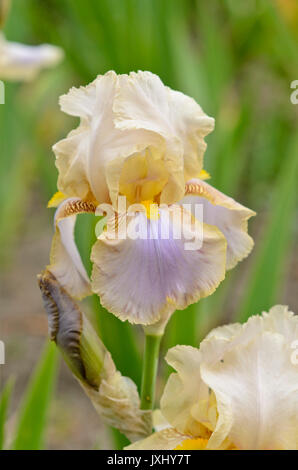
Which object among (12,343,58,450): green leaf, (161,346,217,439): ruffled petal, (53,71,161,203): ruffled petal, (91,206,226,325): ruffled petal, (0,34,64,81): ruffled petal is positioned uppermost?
(0,34,64,81): ruffled petal

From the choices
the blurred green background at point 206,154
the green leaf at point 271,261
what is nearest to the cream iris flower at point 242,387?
the blurred green background at point 206,154

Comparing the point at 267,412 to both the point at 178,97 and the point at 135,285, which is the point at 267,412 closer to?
the point at 135,285

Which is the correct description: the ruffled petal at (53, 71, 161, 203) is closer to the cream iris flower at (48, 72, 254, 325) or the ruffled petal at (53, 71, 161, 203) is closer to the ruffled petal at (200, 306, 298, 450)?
the cream iris flower at (48, 72, 254, 325)

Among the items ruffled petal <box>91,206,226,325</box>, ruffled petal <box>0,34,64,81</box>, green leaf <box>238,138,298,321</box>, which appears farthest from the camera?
ruffled petal <box>0,34,64,81</box>

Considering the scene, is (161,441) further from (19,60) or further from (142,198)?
(19,60)

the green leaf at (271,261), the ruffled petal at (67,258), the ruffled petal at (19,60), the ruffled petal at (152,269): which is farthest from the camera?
the ruffled petal at (19,60)

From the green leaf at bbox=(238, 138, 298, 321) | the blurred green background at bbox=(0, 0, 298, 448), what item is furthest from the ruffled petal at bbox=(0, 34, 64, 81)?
the green leaf at bbox=(238, 138, 298, 321)

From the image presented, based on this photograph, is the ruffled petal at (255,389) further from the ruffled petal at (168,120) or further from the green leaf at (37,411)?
the green leaf at (37,411)
